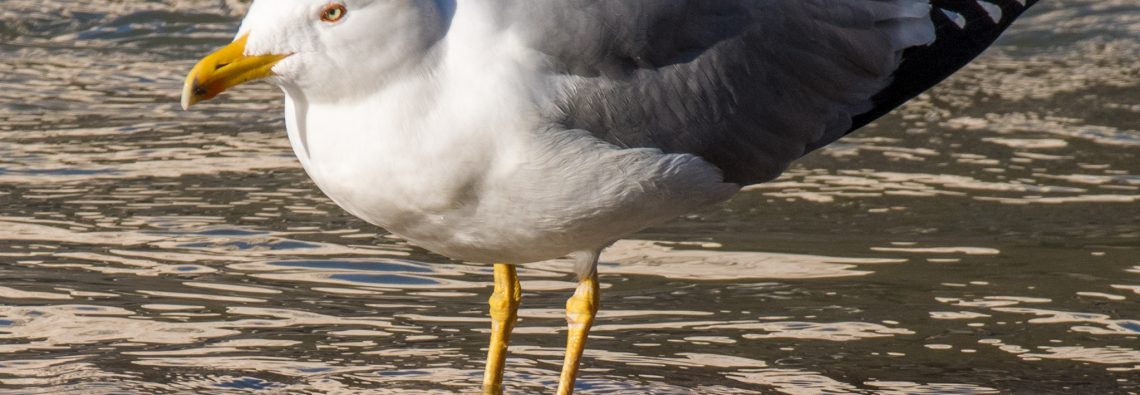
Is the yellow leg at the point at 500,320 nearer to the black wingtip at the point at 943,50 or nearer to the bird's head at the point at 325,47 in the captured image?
the black wingtip at the point at 943,50

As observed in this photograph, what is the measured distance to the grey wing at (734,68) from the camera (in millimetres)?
4176

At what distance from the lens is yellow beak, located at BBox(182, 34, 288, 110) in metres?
3.88

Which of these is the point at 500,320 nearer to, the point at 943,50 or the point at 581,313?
the point at 581,313

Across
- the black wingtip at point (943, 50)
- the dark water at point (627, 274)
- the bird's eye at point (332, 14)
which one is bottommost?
the dark water at point (627, 274)

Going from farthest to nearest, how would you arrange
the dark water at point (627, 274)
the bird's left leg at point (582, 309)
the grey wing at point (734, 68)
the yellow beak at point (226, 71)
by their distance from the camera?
the dark water at point (627, 274) < the bird's left leg at point (582, 309) < the grey wing at point (734, 68) < the yellow beak at point (226, 71)

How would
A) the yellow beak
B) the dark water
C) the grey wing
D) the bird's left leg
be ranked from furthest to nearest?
the dark water
the bird's left leg
the grey wing
the yellow beak

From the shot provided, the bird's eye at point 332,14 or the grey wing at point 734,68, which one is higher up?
the bird's eye at point 332,14

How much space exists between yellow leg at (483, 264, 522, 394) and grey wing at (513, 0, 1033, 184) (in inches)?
26.9

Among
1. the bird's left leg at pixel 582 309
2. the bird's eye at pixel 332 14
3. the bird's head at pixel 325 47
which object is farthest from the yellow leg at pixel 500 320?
the bird's eye at pixel 332 14

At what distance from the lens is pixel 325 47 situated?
154 inches

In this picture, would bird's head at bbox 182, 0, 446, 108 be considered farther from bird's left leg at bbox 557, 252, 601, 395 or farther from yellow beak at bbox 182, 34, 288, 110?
bird's left leg at bbox 557, 252, 601, 395

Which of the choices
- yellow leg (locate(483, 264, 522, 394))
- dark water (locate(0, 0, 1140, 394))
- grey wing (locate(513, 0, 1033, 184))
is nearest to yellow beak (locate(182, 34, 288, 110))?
grey wing (locate(513, 0, 1033, 184))

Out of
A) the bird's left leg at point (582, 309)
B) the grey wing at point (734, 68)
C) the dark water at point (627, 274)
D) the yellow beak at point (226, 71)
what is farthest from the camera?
the dark water at point (627, 274)

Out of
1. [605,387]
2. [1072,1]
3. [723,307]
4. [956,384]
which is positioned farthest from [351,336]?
[1072,1]
